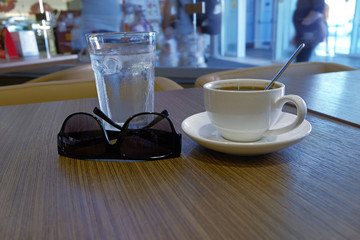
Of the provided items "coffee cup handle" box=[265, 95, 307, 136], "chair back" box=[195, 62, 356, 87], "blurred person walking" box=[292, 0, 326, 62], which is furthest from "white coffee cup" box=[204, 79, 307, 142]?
"blurred person walking" box=[292, 0, 326, 62]

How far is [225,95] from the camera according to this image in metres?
0.37

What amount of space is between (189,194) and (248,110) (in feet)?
A: 0.44

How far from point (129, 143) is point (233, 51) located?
3834 mm

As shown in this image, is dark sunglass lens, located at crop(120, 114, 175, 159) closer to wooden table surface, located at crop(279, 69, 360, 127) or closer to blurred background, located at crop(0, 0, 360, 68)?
wooden table surface, located at crop(279, 69, 360, 127)

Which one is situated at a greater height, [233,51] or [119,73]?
[119,73]

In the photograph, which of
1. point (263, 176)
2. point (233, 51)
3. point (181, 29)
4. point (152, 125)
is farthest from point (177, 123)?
point (233, 51)

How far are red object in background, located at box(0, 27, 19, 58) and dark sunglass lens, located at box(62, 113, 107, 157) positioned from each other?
6.79 feet

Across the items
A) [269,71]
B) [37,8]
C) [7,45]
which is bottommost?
[269,71]

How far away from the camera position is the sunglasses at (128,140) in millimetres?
397

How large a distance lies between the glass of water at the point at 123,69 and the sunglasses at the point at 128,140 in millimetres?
80

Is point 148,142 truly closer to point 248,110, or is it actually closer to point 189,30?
point 248,110

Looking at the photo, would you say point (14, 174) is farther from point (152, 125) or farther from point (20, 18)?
point (20, 18)

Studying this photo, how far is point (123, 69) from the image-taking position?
0.51 meters

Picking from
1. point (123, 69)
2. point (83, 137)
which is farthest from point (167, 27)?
point (83, 137)
